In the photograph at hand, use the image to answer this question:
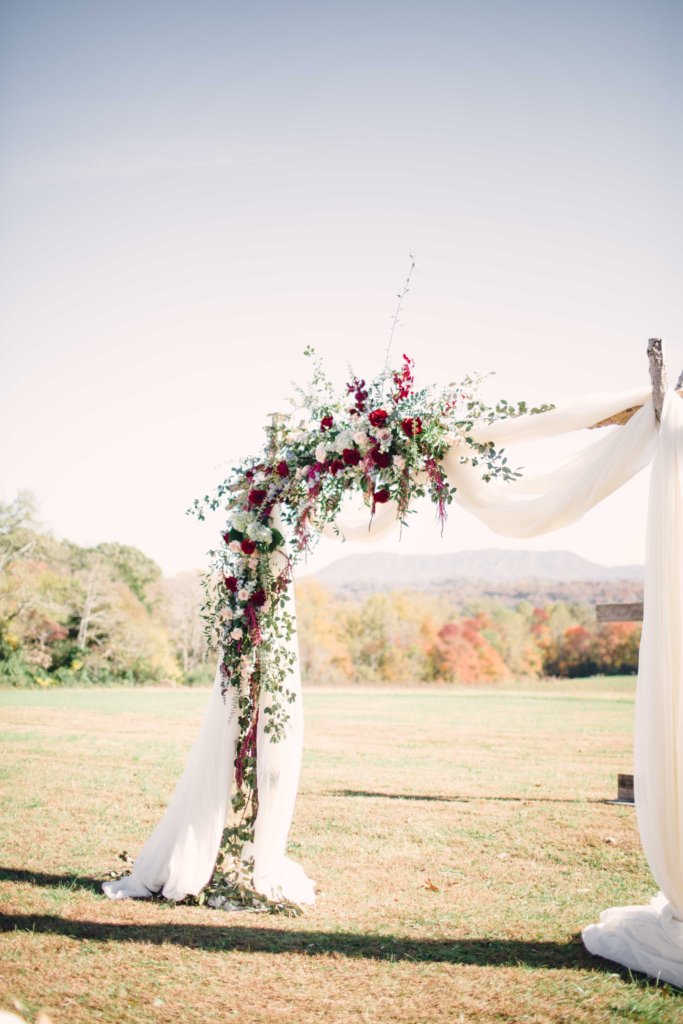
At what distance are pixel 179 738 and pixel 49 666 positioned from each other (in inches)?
829

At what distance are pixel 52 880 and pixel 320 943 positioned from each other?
2.52m

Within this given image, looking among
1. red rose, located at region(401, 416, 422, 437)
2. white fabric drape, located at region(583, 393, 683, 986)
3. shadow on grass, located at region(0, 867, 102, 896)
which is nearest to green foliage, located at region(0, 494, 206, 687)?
shadow on grass, located at region(0, 867, 102, 896)

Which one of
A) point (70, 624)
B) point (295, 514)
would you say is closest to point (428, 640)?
point (70, 624)

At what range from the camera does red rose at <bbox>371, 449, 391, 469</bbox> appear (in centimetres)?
579

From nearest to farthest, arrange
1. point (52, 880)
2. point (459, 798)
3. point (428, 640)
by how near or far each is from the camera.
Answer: point (52, 880)
point (459, 798)
point (428, 640)

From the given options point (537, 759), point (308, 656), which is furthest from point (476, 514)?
point (308, 656)

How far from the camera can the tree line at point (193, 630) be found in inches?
1335

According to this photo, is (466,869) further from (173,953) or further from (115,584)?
(115,584)

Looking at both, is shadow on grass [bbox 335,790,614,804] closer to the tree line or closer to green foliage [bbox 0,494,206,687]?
the tree line

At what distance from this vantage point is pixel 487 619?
5544 centimetres

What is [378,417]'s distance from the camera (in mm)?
5758

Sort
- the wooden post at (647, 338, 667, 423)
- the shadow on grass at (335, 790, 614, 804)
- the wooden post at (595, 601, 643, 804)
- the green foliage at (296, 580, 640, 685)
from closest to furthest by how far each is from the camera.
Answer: the wooden post at (647, 338, 667, 423) < the wooden post at (595, 601, 643, 804) < the shadow on grass at (335, 790, 614, 804) < the green foliage at (296, 580, 640, 685)

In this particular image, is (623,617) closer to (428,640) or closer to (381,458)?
(381,458)

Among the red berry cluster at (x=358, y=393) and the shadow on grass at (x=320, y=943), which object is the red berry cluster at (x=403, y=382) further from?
the shadow on grass at (x=320, y=943)
